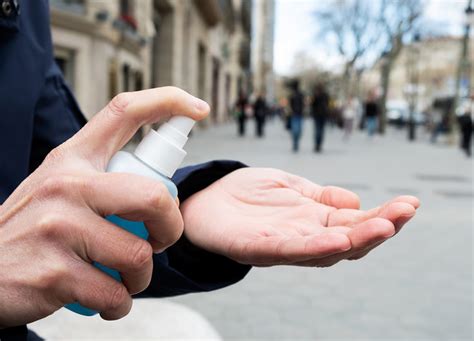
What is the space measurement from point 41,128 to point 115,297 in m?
0.91

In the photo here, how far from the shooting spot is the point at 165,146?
90 cm

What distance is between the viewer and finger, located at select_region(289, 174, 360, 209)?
1.40 m

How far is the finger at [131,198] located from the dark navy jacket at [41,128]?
0.58 metres

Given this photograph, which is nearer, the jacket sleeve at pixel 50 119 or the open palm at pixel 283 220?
the open palm at pixel 283 220

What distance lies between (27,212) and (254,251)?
0.50 meters

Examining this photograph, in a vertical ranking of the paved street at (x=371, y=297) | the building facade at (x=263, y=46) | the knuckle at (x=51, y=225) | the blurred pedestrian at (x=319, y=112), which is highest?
the knuckle at (x=51, y=225)

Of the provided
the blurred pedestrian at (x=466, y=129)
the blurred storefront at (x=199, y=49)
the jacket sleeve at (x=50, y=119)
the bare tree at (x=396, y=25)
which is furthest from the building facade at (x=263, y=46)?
the jacket sleeve at (x=50, y=119)

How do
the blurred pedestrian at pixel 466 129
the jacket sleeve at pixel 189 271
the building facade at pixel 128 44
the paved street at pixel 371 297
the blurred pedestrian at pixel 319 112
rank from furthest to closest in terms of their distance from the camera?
the blurred pedestrian at pixel 466 129 < the blurred pedestrian at pixel 319 112 < the building facade at pixel 128 44 < the paved street at pixel 371 297 < the jacket sleeve at pixel 189 271

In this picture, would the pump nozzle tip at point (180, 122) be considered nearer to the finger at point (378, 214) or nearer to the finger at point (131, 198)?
the finger at point (131, 198)

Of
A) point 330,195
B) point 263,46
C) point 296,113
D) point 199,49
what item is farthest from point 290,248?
point 263,46

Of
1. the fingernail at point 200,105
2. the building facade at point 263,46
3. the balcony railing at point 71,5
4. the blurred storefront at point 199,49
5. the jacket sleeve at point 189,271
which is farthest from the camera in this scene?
the building facade at point 263,46

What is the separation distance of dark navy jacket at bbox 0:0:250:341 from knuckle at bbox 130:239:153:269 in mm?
534

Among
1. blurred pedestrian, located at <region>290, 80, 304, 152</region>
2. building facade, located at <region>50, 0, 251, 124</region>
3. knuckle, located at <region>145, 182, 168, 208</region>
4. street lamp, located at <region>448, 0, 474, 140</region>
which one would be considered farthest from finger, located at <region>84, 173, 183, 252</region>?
street lamp, located at <region>448, 0, 474, 140</region>

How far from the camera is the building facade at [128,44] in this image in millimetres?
13258
